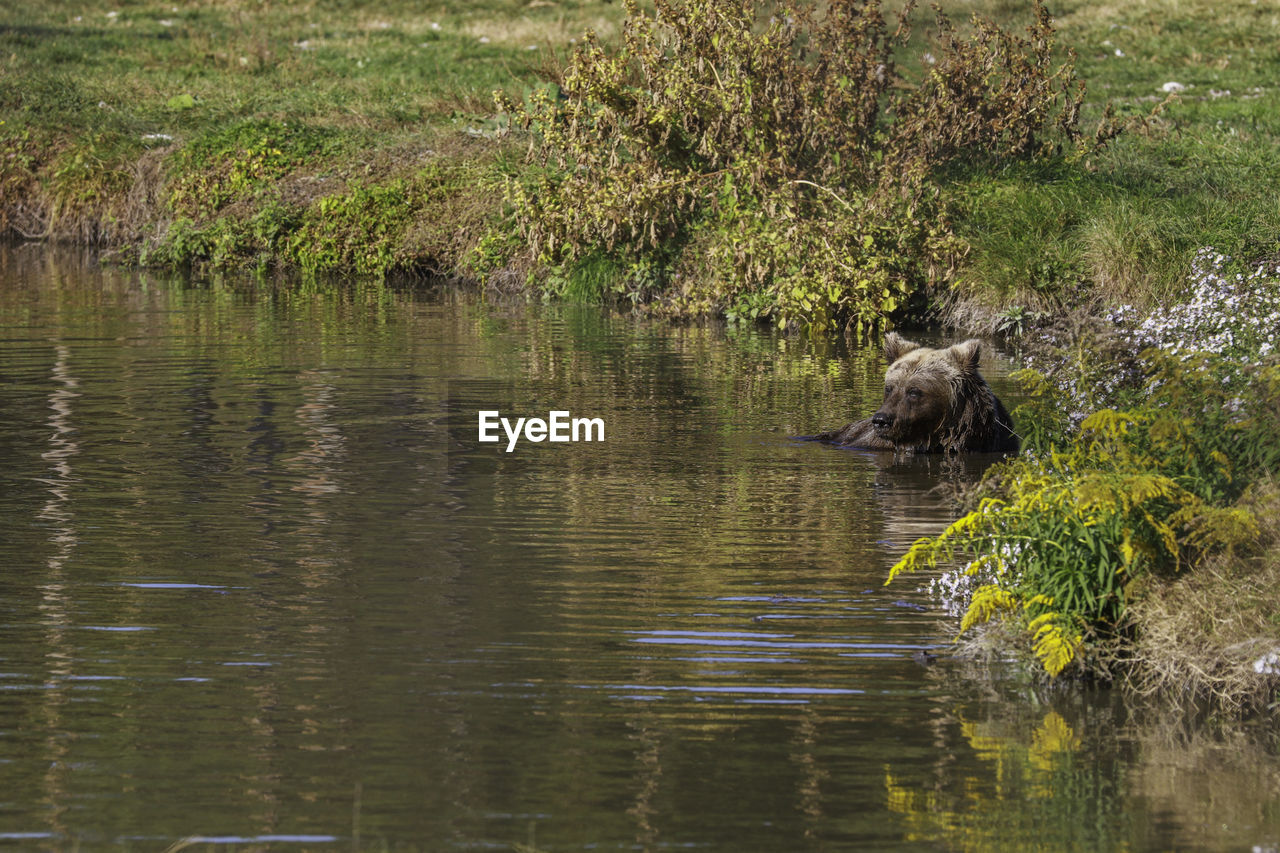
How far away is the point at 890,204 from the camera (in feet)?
68.8

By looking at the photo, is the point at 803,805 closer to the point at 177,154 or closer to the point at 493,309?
the point at 493,309

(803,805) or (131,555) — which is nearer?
(803,805)

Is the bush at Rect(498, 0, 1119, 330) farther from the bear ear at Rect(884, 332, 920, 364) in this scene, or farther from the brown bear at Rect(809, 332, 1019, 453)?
the brown bear at Rect(809, 332, 1019, 453)

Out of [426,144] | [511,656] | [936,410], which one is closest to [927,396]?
[936,410]

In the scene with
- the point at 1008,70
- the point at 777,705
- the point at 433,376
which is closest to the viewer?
the point at 777,705

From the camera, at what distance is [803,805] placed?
6.09 m

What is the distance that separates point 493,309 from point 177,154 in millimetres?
→ 8440

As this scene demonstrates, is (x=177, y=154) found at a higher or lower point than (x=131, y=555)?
A: higher

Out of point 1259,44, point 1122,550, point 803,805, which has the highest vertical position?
point 1259,44

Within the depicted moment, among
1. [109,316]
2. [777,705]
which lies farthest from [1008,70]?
[777,705]

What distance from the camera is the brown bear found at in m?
13.4

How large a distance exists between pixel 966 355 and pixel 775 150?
30.2ft

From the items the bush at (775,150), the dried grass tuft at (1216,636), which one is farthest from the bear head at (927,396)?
the bush at (775,150)

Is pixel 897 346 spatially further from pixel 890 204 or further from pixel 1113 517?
pixel 890 204
